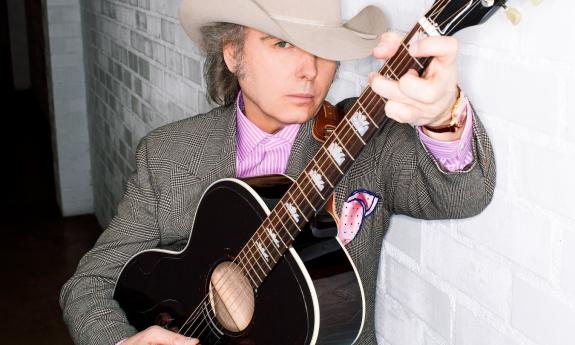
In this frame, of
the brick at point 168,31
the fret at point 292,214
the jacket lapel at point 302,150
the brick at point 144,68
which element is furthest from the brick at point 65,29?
the fret at point 292,214

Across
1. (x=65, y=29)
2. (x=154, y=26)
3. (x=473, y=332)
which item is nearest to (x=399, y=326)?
(x=473, y=332)

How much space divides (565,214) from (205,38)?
2.80ft

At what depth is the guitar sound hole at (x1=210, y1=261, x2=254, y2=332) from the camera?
58.6 inches

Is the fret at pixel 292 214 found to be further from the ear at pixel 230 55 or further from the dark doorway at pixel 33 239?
the dark doorway at pixel 33 239

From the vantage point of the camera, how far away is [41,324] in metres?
3.73

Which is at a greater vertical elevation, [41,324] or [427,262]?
[427,262]

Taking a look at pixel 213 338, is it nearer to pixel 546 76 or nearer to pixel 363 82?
pixel 363 82

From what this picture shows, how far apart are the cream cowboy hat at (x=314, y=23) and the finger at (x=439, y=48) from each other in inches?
14.2

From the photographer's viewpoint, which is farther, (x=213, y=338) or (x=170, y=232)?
(x=170, y=232)

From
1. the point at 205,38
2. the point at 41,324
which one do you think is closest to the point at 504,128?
the point at 205,38

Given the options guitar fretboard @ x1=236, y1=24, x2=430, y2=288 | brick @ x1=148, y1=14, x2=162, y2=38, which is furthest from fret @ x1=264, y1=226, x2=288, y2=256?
brick @ x1=148, y1=14, x2=162, y2=38

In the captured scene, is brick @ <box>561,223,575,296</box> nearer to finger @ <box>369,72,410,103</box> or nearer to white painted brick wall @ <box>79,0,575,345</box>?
white painted brick wall @ <box>79,0,575,345</box>

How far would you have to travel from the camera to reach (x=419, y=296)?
5.08 feet

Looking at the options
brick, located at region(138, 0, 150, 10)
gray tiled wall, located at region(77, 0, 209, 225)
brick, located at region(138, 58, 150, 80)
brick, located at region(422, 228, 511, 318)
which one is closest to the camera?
brick, located at region(422, 228, 511, 318)
